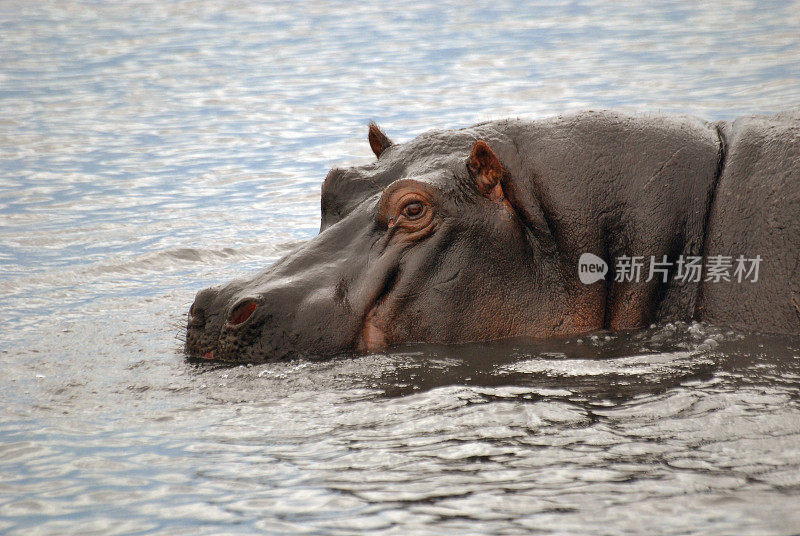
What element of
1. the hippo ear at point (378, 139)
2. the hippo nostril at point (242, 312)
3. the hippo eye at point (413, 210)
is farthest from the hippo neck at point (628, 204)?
the hippo nostril at point (242, 312)

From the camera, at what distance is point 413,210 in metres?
5.43

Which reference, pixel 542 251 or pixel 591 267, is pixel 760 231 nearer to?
pixel 591 267

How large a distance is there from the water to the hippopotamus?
0.14m

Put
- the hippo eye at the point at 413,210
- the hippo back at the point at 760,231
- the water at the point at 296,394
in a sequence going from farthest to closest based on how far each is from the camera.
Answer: the hippo eye at the point at 413,210 → the hippo back at the point at 760,231 → the water at the point at 296,394

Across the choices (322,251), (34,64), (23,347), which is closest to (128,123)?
(34,64)

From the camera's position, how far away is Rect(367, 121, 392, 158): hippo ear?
6.09 m

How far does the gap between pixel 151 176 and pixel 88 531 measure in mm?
9275

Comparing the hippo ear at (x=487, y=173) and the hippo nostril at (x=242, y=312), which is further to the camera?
the hippo ear at (x=487, y=173)

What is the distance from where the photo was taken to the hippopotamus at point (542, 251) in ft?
17.6

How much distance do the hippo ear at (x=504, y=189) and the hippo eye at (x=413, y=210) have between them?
32 centimetres

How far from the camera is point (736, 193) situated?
5.43 metres

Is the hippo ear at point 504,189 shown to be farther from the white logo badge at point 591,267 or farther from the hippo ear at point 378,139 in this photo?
the hippo ear at point 378,139

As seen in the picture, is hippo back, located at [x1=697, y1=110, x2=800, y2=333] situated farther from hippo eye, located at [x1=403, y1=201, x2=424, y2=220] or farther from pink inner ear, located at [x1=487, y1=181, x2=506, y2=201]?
hippo eye, located at [x1=403, y1=201, x2=424, y2=220]

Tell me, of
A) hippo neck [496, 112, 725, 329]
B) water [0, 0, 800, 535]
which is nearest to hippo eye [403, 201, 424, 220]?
hippo neck [496, 112, 725, 329]
